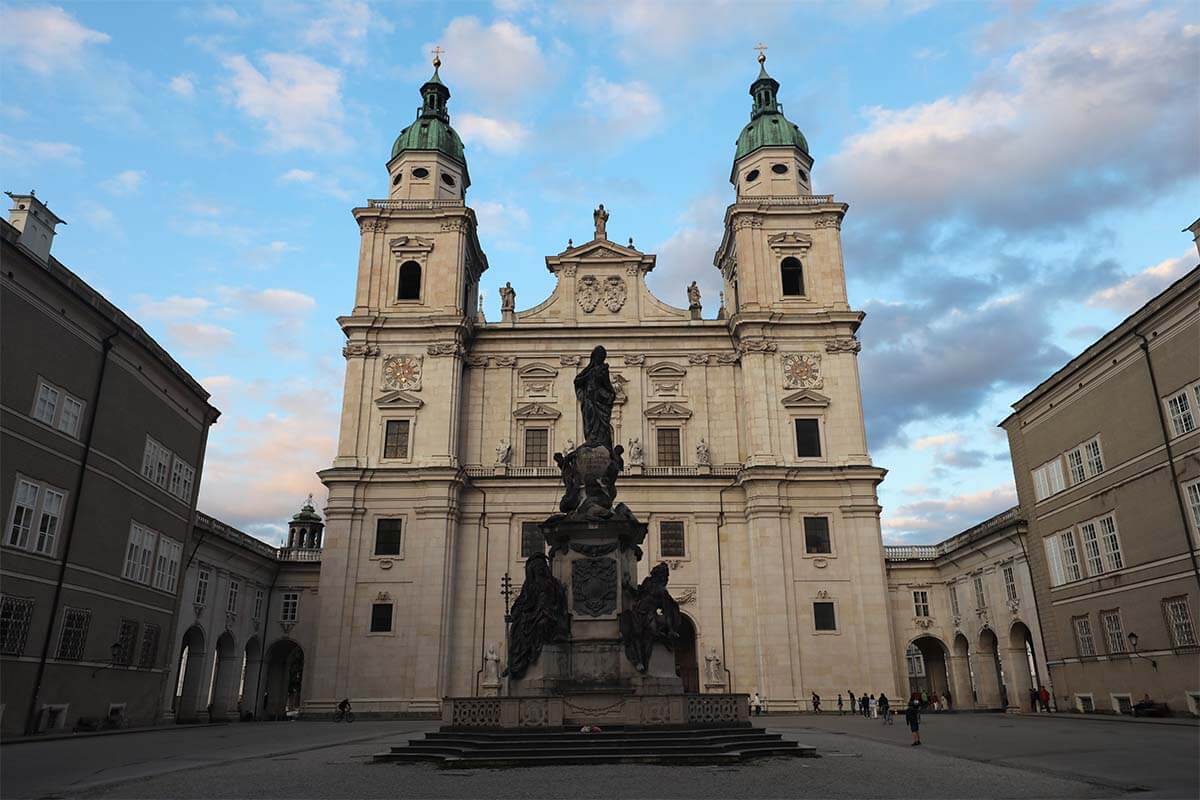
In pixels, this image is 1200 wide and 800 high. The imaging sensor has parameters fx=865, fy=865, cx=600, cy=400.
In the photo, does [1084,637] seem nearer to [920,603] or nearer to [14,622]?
[920,603]

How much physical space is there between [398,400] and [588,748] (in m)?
30.3

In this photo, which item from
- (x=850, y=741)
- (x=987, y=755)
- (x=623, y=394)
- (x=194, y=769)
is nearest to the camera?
(x=194, y=769)

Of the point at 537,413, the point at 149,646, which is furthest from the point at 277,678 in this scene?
the point at 537,413

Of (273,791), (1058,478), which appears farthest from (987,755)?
(1058,478)

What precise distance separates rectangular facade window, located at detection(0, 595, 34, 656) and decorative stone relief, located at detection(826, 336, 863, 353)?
34587mm

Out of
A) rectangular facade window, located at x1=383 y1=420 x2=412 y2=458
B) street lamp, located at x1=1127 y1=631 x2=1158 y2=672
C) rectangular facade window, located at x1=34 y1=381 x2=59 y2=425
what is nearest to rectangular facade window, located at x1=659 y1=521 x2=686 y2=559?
rectangular facade window, located at x1=383 y1=420 x2=412 y2=458

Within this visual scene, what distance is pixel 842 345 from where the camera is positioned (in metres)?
43.5

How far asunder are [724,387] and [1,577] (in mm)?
31432

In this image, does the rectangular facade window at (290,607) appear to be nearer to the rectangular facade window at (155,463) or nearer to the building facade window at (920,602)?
the rectangular facade window at (155,463)

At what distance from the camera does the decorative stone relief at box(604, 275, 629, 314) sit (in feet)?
151

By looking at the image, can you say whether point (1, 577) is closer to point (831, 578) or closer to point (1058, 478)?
point (831, 578)

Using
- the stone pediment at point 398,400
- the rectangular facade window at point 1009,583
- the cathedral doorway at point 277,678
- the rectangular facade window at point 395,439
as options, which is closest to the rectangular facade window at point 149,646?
the rectangular facade window at point 395,439

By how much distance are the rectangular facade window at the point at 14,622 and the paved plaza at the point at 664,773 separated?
2.78 metres

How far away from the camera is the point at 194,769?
1523 cm
